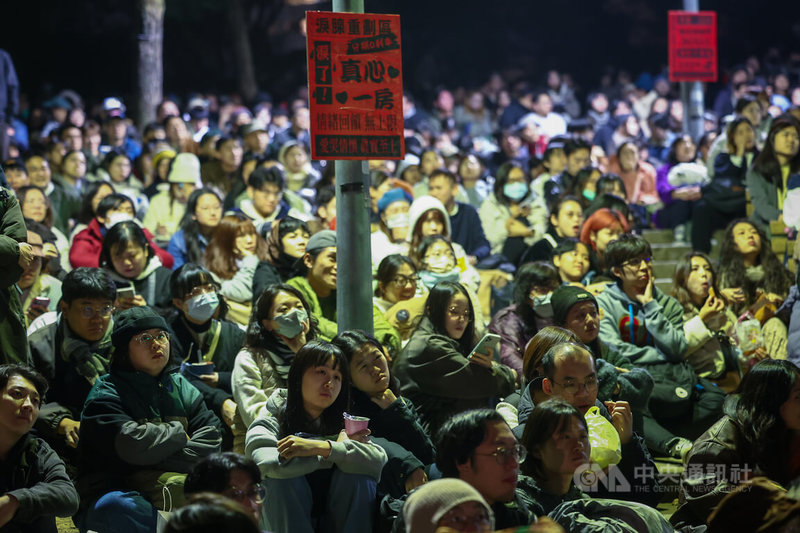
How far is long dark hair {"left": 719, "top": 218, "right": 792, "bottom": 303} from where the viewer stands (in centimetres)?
903

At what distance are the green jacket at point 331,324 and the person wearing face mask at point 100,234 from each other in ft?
5.22

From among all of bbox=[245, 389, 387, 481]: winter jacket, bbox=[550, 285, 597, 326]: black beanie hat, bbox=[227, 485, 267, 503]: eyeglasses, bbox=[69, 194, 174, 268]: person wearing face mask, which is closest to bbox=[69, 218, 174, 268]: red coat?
bbox=[69, 194, 174, 268]: person wearing face mask

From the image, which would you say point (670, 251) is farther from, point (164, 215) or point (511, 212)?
point (164, 215)

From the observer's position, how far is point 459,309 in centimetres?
683

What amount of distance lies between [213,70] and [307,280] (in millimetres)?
23171

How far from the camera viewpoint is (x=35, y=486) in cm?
482

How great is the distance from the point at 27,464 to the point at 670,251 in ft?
29.7

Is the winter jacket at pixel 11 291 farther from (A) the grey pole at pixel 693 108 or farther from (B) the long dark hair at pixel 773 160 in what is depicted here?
(A) the grey pole at pixel 693 108

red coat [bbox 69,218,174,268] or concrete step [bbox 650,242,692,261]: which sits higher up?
red coat [bbox 69,218,174,268]

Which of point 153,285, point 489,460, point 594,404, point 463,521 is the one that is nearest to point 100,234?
point 153,285

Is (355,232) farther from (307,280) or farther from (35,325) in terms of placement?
(35,325)

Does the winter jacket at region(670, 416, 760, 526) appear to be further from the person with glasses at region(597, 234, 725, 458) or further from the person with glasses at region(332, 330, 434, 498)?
the person with glasses at region(597, 234, 725, 458)

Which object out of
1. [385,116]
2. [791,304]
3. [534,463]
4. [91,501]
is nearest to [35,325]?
[91,501]

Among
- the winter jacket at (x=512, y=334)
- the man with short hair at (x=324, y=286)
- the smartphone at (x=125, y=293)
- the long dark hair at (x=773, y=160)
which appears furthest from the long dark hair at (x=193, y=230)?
the long dark hair at (x=773, y=160)
